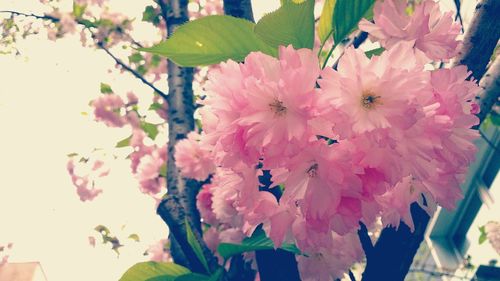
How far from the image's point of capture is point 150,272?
0.88 metres

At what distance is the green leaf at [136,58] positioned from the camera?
8.86ft

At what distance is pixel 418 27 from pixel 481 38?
0.30 m

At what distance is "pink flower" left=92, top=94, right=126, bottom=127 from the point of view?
295cm

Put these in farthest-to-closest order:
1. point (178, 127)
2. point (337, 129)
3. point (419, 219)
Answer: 1. point (178, 127)
2. point (419, 219)
3. point (337, 129)

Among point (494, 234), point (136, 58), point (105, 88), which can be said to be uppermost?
point (136, 58)

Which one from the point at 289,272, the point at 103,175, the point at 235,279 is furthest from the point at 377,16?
the point at 103,175

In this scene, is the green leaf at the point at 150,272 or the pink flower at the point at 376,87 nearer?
the pink flower at the point at 376,87

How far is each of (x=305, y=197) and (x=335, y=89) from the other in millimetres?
143

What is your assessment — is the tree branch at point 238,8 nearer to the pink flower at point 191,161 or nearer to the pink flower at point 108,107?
the pink flower at point 191,161

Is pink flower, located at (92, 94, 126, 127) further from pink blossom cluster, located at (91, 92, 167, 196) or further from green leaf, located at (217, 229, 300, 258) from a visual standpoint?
green leaf, located at (217, 229, 300, 258)

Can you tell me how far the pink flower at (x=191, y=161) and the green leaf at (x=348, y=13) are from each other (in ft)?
2.76

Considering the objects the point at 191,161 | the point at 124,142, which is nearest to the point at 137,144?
the point at 124,142

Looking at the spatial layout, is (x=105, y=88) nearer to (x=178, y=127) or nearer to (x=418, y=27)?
(x=178, y=127)

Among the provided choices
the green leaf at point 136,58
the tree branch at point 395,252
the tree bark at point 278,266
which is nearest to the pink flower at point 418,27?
the tree branch at point 395,252
